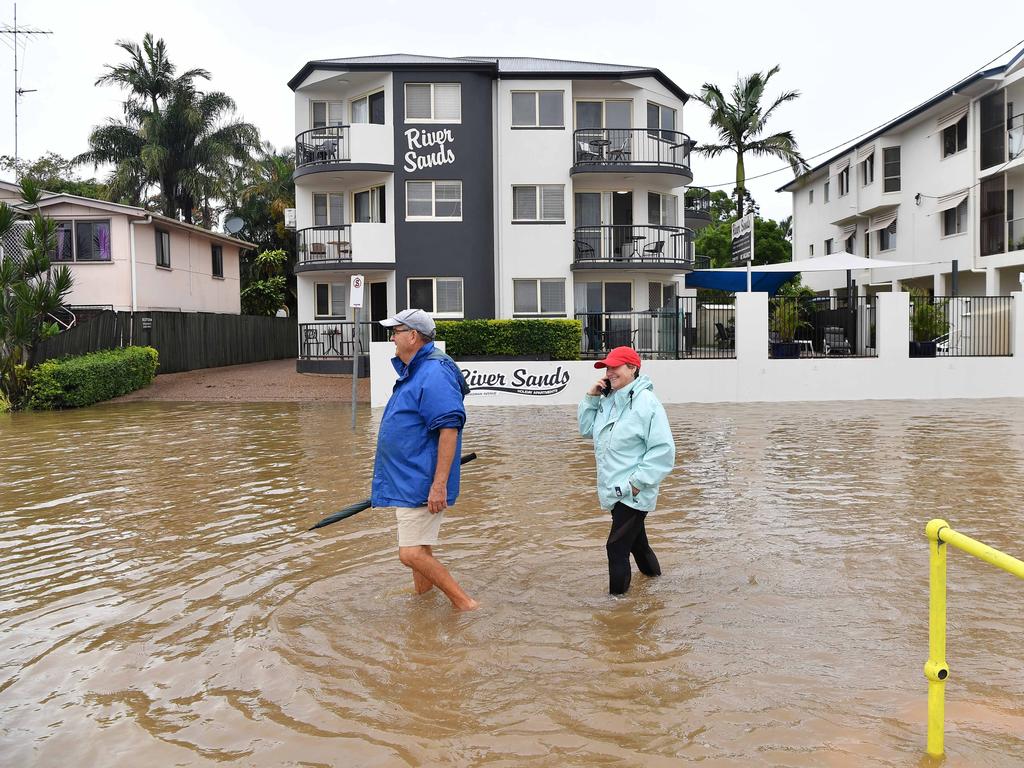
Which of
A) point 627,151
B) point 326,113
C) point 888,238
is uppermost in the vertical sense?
point 326,113

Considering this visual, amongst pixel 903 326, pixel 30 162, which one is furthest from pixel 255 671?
pixel 30 162

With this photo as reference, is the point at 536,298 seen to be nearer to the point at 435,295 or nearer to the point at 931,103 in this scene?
the point at 435,295

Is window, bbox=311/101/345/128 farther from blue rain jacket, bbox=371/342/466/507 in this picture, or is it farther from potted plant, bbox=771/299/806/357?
blue rain jacket, bbox=371/342/466/507

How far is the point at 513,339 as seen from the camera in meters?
23.2

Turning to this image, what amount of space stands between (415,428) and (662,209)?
1095 inches

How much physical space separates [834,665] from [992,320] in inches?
803

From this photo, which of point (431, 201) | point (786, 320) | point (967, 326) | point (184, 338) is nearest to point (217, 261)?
point (184, 338)

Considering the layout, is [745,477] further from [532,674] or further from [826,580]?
[532,674]

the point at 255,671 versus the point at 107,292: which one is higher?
the point at 107,292

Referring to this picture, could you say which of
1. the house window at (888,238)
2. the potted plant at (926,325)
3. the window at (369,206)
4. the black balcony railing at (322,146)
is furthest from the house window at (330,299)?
the house window at (888,238)

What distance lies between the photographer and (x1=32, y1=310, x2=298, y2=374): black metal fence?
25766mm

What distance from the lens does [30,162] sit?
55.7 meters

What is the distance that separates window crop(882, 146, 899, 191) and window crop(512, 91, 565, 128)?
14.8 m

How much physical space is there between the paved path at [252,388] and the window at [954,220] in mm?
21069
